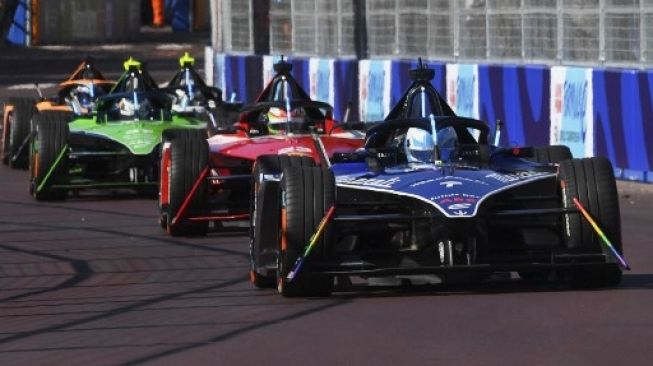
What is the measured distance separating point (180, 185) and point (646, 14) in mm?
7319

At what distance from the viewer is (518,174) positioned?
11961 mm

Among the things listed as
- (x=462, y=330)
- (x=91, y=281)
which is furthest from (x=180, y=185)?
(x=462, y=330)

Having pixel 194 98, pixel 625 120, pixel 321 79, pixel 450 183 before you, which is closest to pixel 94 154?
pixel 194 98

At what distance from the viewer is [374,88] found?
2817 centimetres

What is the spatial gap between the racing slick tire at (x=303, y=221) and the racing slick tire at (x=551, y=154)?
7.31ft

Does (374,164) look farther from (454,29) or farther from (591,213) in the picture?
(454,29)

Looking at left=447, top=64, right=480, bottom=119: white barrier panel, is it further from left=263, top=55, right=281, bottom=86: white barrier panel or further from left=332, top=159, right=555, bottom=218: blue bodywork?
left=332, top=159, right=555, bottom=218: blue bodywork

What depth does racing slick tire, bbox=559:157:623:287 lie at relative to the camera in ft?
37.2

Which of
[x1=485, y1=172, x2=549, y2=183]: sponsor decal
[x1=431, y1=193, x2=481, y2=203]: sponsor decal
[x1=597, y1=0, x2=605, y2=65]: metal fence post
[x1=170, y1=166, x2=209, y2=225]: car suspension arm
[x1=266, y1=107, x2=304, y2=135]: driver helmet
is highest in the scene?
[x1=597, y1=0, x2=605, y2=65]: metal fence post

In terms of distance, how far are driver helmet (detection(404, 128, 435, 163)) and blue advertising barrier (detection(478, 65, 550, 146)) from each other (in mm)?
8777

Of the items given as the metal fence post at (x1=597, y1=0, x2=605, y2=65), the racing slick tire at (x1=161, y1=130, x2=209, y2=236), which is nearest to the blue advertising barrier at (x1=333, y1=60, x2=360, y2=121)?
the metal fence post at (x1=597, y1=0, x2=605, y2=65)

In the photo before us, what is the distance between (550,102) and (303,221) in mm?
10813

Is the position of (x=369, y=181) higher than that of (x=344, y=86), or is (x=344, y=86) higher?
(x=344, y=86)

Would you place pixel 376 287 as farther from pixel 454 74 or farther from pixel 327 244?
pixel 454 74
